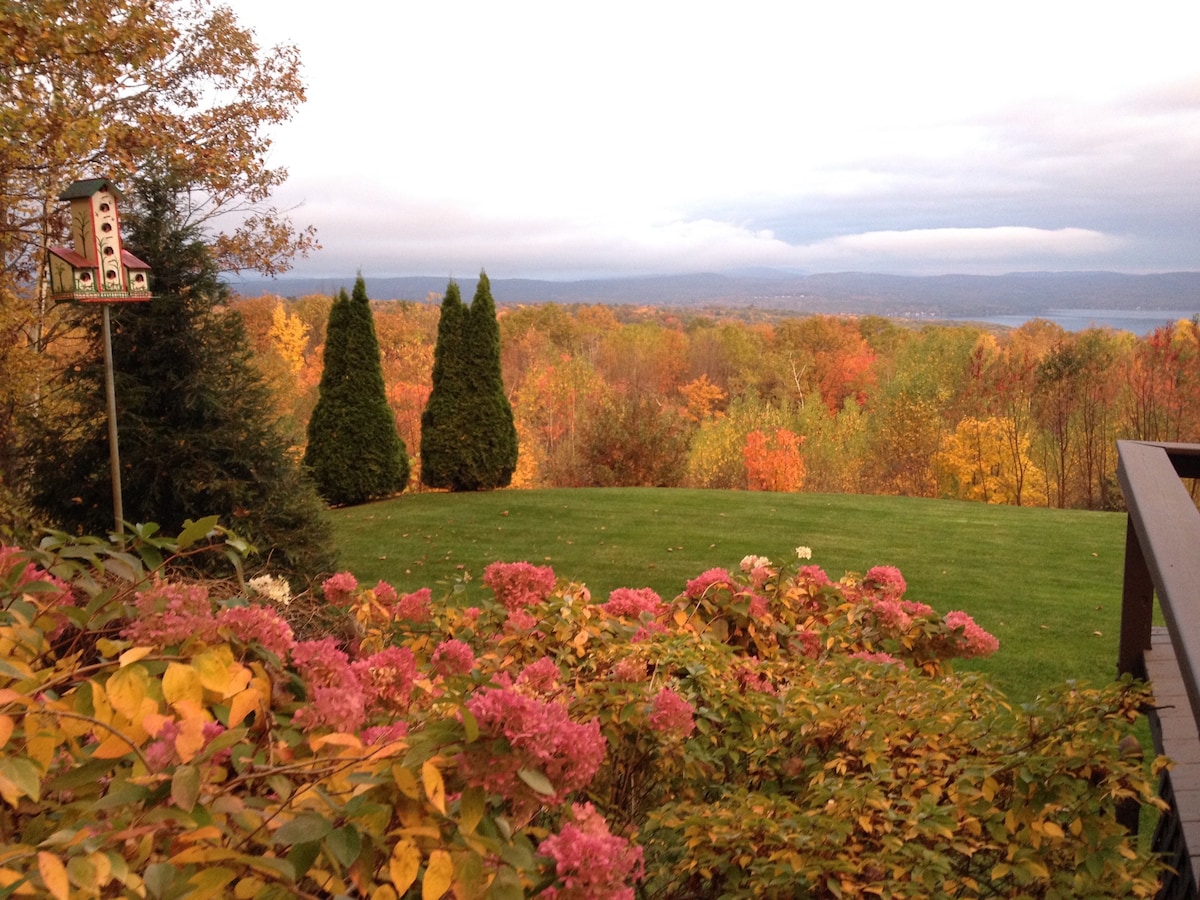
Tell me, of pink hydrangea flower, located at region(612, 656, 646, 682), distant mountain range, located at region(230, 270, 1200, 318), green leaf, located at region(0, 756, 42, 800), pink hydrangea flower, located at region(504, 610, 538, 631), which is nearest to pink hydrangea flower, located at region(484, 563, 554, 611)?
pink hydrangea flower, located at region(504, 610, 538, 631)

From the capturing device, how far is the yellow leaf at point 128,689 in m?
0.91

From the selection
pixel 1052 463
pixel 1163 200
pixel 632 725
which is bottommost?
pixel 1052 463

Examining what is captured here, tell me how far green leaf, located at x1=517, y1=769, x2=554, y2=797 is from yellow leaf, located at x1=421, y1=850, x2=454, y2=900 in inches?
4.3

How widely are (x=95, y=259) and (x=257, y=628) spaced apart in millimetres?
3980

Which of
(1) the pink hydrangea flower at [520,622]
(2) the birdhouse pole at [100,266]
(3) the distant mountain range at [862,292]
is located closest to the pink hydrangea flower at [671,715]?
(1) the pink hydrangea flower at [520,622]

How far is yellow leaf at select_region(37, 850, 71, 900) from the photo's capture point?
0.62 metres

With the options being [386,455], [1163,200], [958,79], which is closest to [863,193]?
[1163,200]

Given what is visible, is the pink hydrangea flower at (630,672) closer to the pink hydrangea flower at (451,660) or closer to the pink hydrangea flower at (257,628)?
the pink hydrangea flower at (451,660)

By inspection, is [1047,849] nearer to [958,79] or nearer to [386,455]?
[386,455]

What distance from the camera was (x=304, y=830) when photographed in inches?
30.8

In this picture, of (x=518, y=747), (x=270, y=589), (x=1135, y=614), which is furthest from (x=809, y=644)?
(x=518, y=747)

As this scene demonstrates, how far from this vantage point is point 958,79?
1952cm

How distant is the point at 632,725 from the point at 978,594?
5.98 m

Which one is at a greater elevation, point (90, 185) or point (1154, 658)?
point (90, 185)
